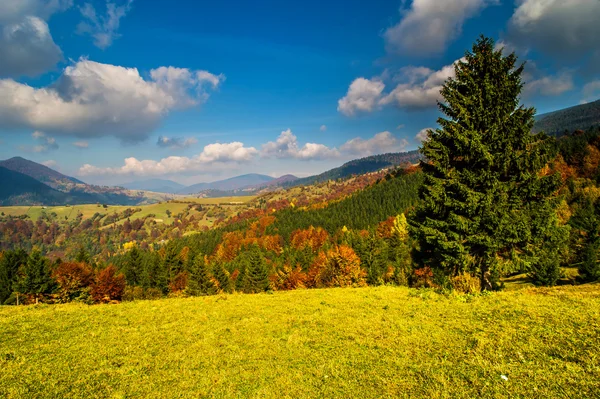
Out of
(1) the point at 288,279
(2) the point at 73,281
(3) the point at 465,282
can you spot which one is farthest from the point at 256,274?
(3) the point at 465,282

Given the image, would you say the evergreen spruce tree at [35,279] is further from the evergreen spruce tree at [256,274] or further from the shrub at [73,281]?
the evergreen spruce tree at [256,274]

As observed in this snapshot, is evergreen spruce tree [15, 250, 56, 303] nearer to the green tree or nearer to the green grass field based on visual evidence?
the green tree

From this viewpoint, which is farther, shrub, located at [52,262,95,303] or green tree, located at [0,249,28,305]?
green tree, located at [0,249,28,305]

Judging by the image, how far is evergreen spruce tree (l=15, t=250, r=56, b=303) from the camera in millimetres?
54094

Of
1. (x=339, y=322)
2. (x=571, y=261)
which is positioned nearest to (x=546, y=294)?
(x=339, y=322)

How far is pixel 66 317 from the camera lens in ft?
52.2

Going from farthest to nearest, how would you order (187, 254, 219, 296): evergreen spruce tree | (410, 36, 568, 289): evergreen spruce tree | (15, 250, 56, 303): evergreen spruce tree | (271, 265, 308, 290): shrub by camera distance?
(271, 265, 308, 290): shrub < (187, 254, 219, 296): evergreen spruce tree < (15, 250, 56, 303): evergreen spruce tree < (410, 36, 568, 289): evergreen spruce tree

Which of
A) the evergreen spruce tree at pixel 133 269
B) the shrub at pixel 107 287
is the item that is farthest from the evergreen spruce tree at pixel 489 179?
the evergreen spruce tree at pixel 133 269

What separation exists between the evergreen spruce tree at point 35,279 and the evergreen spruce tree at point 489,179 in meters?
68.4

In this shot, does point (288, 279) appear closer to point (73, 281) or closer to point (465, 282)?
point (73, 281)

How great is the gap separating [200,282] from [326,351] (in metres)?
61.9

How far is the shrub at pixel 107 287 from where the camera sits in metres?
65.3

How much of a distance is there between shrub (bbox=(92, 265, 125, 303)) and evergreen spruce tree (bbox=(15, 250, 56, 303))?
1029 cm

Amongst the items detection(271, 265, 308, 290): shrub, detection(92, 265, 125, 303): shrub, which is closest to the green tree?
detection(92, 265, 125, 303): shrub
